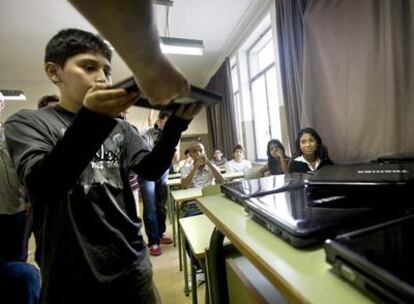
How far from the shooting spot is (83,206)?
67 centimetres

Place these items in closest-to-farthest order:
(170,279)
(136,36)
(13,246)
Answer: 1. (136,36)
2. (13,246)
3. (170,279)

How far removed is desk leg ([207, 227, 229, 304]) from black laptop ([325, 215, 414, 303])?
67 centimetres

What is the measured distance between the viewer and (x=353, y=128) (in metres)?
2.15

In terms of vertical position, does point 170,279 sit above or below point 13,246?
below

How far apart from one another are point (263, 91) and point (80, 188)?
4255 millimetres

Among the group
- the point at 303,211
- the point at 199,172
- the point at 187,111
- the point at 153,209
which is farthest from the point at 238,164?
the point at 303,211

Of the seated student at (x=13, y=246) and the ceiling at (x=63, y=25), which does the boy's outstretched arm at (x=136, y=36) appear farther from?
the ceiling at (x=63, y=25)

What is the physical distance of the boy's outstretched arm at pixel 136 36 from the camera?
237 millimetres

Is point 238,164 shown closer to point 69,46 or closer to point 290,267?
point 69,46

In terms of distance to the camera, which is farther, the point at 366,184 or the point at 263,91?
the point at 263,91

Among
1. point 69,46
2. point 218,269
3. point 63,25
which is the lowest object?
point 218,269

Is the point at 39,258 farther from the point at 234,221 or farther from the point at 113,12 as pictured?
the point at 113,12

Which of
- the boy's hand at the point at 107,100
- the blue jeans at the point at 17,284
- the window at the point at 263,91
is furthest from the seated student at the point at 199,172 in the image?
the boy's hand at the point at 107,100

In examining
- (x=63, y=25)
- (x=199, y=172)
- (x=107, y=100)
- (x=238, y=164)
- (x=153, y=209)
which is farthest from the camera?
(x=238, y=164)
